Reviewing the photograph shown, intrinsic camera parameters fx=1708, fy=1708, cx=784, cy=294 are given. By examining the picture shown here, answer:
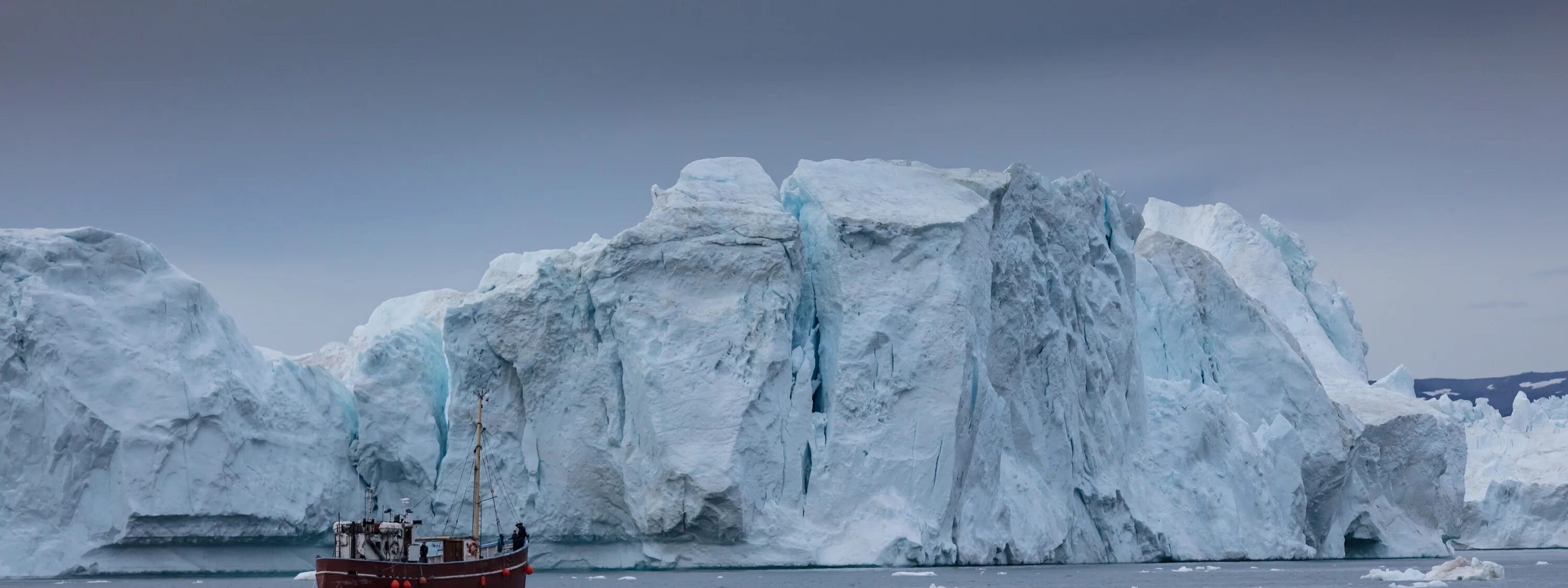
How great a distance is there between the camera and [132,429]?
1148 inches

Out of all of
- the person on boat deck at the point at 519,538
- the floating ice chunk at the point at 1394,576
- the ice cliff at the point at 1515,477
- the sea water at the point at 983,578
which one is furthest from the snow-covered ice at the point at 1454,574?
the ice cliff at the point at 1515,477

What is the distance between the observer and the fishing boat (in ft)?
70.1

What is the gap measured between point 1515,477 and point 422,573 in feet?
140

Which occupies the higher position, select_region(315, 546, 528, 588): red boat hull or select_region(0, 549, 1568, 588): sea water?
select_region(315, 546, 528, 588): red boat hull

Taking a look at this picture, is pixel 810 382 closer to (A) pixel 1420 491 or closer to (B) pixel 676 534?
→ (B) pixel 676 534

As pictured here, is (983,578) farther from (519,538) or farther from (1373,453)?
(1373,453)

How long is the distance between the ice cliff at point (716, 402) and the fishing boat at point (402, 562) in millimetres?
6507

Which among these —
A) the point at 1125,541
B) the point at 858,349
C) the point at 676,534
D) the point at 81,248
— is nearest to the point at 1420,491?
the point at 1125,541


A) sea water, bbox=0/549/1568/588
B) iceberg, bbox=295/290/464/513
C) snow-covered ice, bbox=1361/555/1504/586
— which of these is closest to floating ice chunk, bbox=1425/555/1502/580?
snow-covered ice, bbox=1361/555/1504/586

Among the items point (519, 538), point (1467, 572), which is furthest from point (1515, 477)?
point (519, 538)

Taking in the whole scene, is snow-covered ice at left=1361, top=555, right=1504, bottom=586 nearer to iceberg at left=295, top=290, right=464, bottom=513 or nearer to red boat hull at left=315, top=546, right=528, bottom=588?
red boat hull at left=315, top=546, right=528, bottom=588

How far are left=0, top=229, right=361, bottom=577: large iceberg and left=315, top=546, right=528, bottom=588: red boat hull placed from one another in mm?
8370

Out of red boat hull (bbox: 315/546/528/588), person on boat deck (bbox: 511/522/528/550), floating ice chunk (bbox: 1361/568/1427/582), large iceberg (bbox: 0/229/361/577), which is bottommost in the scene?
floating ice chunk (bbox: 1361/568/1427/582)

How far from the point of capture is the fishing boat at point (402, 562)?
841 inches
